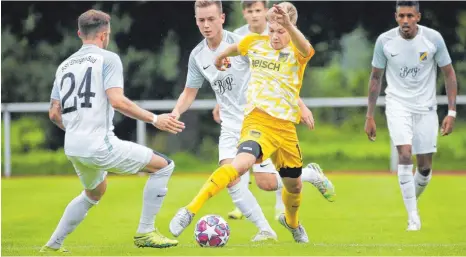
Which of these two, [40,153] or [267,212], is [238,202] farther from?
[40,153]

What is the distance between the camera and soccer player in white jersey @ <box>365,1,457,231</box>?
38.0 feet

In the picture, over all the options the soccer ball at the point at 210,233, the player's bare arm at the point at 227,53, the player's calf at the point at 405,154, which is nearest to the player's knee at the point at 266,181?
the soccer ball at the point at 210,233

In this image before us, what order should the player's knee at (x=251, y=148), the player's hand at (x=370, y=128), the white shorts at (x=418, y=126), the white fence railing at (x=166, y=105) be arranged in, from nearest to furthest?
the player's knee at (x=251, y=148) → the white shorts at (x=418, y=126) → the player's hand at (x=370, y=128) → the white fence railing at (x=166, y=105)

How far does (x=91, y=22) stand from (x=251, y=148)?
1.64 m

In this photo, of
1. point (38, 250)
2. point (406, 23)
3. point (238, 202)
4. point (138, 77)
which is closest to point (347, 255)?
point (238, 202)

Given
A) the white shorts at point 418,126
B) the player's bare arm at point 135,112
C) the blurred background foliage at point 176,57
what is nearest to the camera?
the player's bare arm at point 135,112

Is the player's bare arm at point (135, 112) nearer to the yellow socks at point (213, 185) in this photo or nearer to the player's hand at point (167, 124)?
the player's hand at point (167, 124)

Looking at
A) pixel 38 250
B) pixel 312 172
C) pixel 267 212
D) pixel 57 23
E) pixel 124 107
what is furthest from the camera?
pixel 57 23

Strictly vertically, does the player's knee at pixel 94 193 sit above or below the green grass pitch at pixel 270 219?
above

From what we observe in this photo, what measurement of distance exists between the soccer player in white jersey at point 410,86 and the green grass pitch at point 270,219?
81 centimetres

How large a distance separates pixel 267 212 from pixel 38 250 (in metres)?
4.61

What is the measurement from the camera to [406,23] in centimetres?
1159

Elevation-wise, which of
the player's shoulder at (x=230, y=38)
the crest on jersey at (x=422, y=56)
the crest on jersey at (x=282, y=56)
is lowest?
the crest on jersey at (x=422, y=56)

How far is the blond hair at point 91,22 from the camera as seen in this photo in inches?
359
